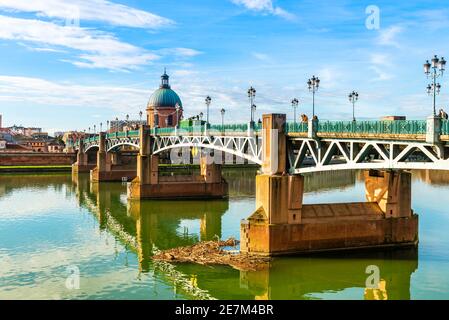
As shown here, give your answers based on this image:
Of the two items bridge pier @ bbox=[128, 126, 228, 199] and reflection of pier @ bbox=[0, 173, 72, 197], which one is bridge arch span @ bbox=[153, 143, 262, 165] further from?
reflection of pier @ bbox=[0, 173, 72, 197]

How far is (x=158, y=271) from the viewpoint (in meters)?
31.8

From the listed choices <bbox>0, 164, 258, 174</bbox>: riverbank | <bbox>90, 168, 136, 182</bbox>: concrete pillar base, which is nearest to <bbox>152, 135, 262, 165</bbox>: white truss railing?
<bbox>90, 168, 136, 182</bbox>: concrete pillar base

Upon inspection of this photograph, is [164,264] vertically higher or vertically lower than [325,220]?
lower

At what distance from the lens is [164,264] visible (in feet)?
109

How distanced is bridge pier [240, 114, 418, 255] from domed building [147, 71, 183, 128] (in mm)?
118674

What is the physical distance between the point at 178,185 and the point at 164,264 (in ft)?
115

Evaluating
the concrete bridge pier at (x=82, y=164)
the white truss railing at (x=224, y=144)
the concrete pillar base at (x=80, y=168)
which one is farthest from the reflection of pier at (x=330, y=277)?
the concrete pillar base at (x=80, y=168)

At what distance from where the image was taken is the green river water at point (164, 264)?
28.1 meters

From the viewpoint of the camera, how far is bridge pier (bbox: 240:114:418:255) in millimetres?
33500

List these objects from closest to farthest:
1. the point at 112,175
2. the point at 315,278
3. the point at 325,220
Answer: the point at 315,278 < the point at 325,220 < the point at 112,175

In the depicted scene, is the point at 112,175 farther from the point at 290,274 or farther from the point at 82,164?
the point at 290,274

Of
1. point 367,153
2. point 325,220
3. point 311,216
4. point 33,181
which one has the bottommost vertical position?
point 33,181

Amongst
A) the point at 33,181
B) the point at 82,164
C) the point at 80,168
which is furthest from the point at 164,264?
the point at 82,164
